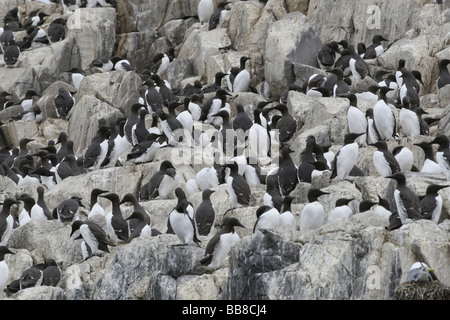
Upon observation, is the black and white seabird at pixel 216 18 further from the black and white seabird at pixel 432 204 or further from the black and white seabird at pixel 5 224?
the black and white seabird at pixel 432 204

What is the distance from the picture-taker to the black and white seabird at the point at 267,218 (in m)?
15.6

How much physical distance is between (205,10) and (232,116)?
5.60 metres

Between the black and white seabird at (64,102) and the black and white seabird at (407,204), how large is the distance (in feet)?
40.7

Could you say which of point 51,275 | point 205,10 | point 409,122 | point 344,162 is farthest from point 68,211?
point 205,10

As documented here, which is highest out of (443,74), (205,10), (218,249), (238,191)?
(218,249)

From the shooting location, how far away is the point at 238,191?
17.4 metres

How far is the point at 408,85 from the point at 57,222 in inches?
304

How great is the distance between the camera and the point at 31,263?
678 inches

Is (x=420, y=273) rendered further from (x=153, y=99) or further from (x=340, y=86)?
(x=153, y=99)

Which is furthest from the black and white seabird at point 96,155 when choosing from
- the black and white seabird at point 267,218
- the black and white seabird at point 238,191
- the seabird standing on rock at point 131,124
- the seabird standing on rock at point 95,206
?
the black and white seabird at point 267,218

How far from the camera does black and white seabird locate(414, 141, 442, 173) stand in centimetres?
1784

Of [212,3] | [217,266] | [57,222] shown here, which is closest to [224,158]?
[57,222]

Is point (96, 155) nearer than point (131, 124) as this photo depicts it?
Yes
